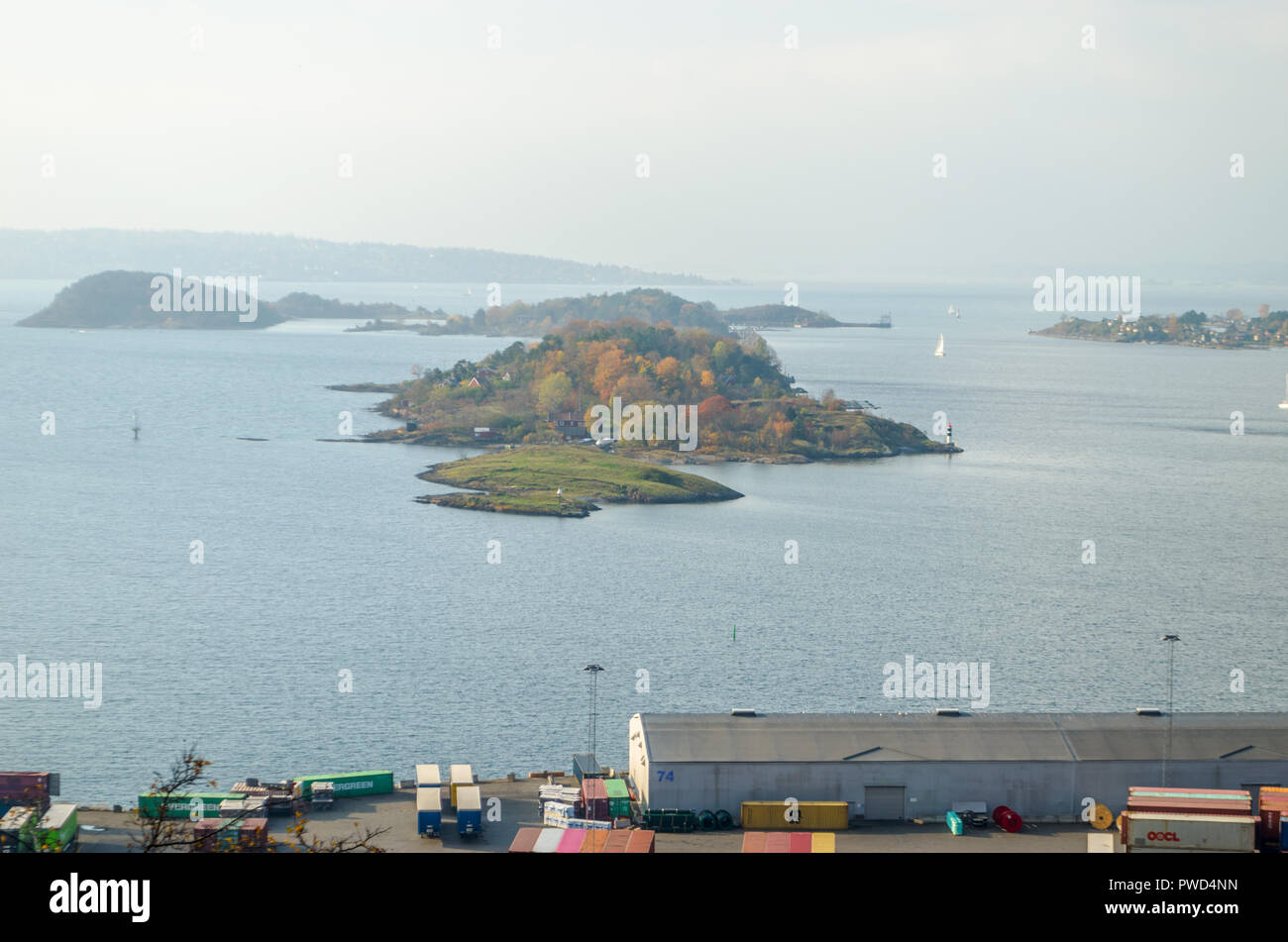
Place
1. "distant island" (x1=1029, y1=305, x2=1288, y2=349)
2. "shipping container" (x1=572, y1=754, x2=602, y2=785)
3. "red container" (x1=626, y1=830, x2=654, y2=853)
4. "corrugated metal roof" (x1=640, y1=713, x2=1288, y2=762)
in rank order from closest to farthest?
"red container" (x1=626, y1=830, x2=654, y2=853)
"corrugated metal roof" (x1=640, y1=713, x2=1288, y2=762)
"shipping container" (x1=572, y1=754, x2=602, y2=785)
"distant island" (x1=1029, y1=305, x2=1288, y2=349)

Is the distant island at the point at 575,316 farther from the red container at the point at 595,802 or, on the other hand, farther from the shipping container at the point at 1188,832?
Result: the shipping container at the point at 1188,832

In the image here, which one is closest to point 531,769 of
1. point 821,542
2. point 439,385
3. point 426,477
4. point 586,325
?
point 821,542

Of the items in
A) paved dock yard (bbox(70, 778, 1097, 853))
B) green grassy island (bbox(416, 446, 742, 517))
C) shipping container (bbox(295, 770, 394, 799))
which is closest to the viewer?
paved dock yard (bbox(70, 778, 1097, 853))

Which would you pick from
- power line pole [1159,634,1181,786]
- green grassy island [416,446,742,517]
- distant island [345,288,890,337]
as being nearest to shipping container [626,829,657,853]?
power line pole [1159,634,1181,786]

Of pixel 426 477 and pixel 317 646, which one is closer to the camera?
pixel 317 646

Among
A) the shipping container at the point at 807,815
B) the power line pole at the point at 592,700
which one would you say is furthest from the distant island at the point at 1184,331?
the shipping container at the point at 807,815

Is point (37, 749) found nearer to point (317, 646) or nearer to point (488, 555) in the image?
point (317, 646)

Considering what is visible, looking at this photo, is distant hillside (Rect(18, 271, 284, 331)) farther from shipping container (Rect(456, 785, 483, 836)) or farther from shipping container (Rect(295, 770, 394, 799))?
shipping container (Rect(456, 785, 483, 836))
